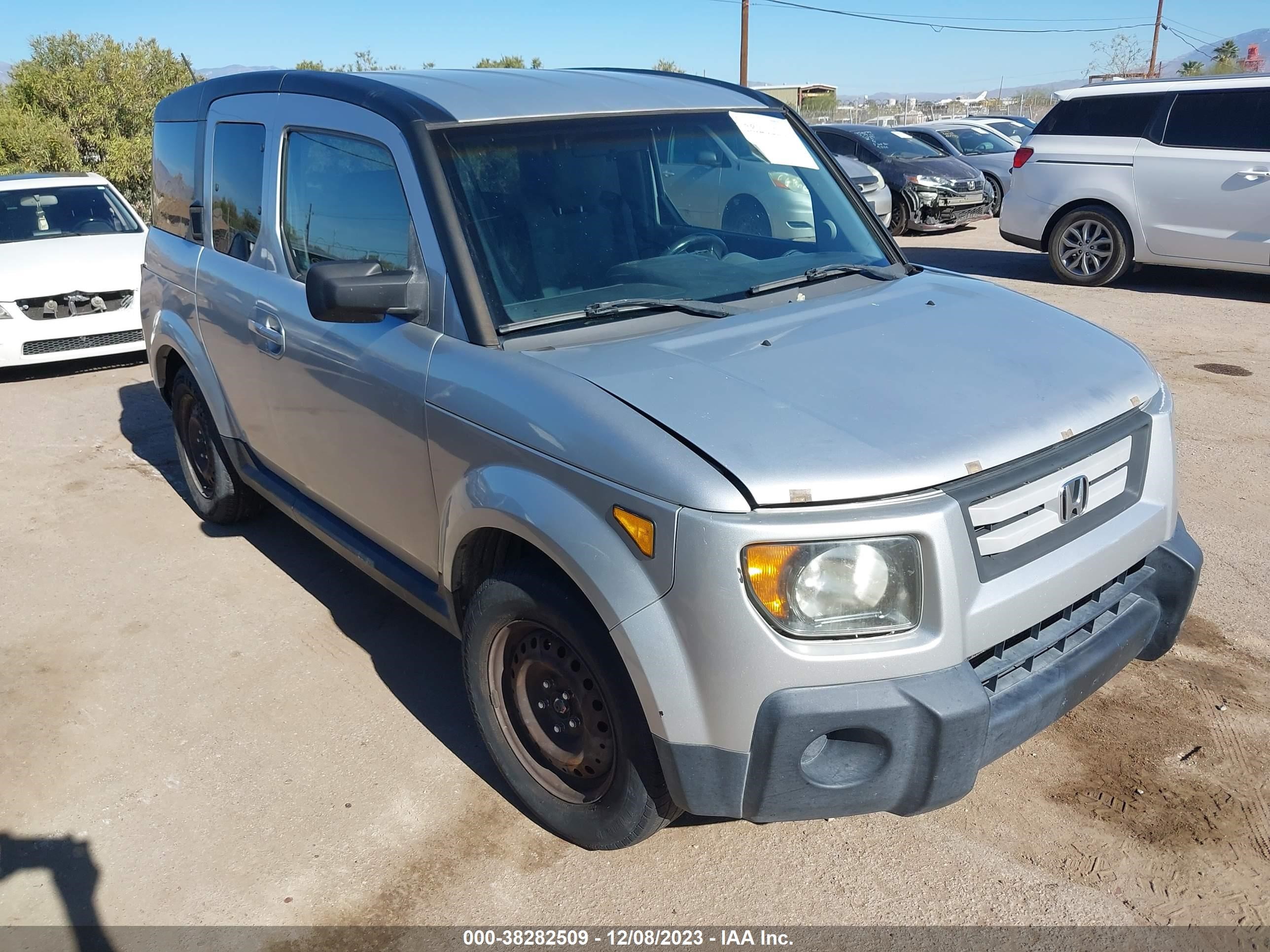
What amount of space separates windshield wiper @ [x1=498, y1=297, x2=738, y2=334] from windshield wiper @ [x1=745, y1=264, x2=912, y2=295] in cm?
24

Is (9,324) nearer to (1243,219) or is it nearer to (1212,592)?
(1212,592)

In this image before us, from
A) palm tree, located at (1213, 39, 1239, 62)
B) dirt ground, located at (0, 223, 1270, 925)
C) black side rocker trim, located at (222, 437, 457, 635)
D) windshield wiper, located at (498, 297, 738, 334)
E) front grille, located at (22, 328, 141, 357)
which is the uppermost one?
palm tree, located at (1213, 39, 1239, 62)

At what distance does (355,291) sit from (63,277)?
656 centimetres

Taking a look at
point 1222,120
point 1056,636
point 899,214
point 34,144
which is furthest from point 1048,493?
point 34,144

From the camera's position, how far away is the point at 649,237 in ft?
10.8

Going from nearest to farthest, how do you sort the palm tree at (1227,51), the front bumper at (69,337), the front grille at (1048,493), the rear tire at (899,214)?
the front grille at (1048,493) < the front bumper at (69,337) < the rear tire at (899,214) < the palm tree at (1227,51)

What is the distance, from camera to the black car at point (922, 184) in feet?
45.5

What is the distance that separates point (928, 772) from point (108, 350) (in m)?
7.91

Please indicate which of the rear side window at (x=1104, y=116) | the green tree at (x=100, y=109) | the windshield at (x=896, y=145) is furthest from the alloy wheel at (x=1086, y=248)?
the green tree at (x=100, y=109)

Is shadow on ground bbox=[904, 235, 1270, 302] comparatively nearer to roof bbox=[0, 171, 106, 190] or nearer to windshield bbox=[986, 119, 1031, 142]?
roof bbox=[0, 171, 106, 190]

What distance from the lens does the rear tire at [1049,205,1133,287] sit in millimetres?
9961

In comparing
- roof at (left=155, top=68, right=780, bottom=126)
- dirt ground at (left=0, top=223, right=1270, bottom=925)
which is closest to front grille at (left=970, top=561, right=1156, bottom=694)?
dirt ground at (left=0, top=223, right=1270, bottom=925)

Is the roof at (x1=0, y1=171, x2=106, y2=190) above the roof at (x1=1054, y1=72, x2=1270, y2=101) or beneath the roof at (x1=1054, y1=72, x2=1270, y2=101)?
beneath

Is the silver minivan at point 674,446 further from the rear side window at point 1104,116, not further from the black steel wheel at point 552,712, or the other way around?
the rear side window at point 1104,116
